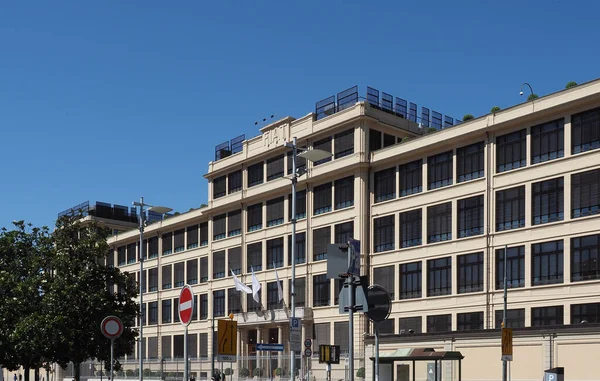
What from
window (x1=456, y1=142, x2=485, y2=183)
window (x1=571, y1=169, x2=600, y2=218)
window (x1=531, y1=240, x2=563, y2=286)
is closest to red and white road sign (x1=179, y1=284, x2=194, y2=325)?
window (x1=571, y1=169, x2=600, y2=218)

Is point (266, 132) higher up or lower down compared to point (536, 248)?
higher up

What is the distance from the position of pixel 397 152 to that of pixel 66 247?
84.4 ft

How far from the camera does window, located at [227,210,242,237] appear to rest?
76188 mm

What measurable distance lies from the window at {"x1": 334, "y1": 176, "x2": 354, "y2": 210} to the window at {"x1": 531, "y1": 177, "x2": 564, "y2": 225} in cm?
1556

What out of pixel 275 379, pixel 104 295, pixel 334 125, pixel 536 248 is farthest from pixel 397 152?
pixel 104 295

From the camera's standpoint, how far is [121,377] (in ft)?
274

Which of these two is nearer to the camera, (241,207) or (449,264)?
(449,264)

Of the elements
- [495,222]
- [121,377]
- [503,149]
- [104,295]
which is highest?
[503,149]

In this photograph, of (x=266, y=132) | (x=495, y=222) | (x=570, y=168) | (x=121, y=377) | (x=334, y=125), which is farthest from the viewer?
(x=121, y=377)

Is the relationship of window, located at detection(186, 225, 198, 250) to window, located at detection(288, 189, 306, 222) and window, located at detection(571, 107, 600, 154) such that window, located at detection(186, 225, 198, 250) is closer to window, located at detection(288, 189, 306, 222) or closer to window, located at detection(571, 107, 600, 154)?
window, located at detection(288, 189, 306, 222)

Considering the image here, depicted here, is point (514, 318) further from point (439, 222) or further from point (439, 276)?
point (439, 222)

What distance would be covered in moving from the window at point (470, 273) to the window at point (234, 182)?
1013 inches

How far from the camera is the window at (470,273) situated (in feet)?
180

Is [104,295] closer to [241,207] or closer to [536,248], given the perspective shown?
[536,248]
